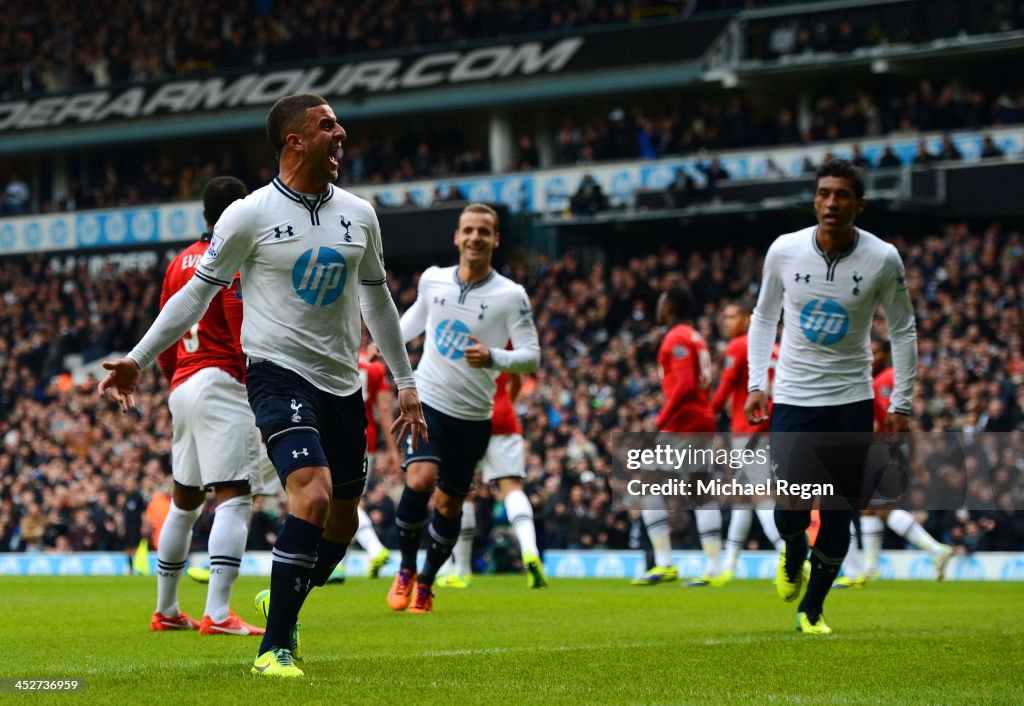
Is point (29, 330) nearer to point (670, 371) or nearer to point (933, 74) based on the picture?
point (933, 74)

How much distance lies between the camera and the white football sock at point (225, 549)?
8812 millimetres

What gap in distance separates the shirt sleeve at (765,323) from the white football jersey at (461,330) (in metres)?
2.23

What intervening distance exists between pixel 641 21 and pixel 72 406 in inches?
599

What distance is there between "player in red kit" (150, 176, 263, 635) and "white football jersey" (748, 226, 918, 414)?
293 centimetres

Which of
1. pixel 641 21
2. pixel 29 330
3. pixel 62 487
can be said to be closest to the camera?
pixel 62 487

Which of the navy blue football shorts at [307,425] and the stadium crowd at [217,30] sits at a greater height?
the stadium crowd at [217,30]

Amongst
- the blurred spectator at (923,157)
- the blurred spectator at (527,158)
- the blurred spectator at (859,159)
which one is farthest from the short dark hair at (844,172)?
the blurred spectator at (527,158)

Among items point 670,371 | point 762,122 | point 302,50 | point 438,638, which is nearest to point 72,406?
point 302,50

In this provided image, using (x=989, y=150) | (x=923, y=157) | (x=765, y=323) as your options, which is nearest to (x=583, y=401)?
(x=923, y=157)

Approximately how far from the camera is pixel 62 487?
28.9 meters

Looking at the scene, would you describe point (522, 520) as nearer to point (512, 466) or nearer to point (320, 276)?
point (512, 466)

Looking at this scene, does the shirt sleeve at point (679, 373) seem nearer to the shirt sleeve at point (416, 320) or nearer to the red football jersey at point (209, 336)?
the shirt sleeve at point (416, 320)

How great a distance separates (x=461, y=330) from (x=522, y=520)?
2.86 m

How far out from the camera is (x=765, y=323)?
9383 millimetres
